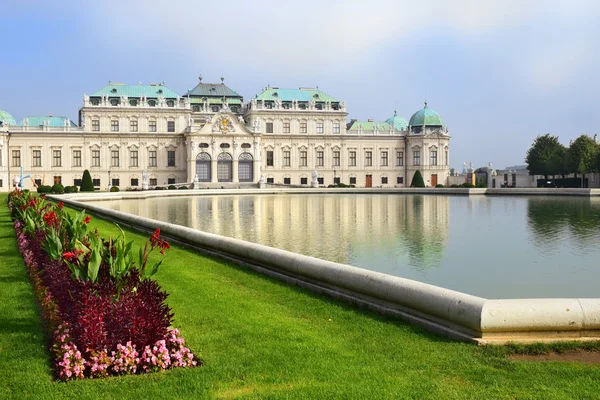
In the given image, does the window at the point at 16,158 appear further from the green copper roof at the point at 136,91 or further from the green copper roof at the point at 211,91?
the green copper roof at the point at 211,91

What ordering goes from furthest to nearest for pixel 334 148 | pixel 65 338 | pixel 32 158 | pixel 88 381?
pixel 334 148, pixel 32 158, pixel 65 338, pixel 88 381

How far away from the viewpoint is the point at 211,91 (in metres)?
85.8

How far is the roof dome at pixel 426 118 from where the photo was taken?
87000 mm

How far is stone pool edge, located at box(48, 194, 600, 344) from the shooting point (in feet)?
22.5

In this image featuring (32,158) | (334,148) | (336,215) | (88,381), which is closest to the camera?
(88,381)

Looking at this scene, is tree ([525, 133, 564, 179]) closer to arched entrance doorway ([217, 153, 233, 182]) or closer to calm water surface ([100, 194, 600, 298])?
arched entrance doorway ([217, 153, 233, 182])

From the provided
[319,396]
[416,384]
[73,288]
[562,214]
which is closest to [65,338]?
[73,288]

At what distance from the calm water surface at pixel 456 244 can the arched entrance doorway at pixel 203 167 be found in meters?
48.9

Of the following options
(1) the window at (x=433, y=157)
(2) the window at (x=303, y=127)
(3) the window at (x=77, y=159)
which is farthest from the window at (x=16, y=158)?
(1) the window at (x=433, y=157)

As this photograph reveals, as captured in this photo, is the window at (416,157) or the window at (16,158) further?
the window at (416,157)

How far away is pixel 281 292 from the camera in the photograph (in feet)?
31.9

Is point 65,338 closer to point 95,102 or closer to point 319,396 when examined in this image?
point 319,396

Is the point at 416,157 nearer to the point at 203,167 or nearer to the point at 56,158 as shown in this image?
the point at 203,167

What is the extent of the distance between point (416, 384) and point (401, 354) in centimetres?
96
